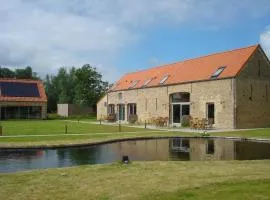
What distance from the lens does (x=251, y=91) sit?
31.0 meters

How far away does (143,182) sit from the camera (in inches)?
373

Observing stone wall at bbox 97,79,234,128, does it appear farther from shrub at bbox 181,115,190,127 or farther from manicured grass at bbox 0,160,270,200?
manicured grass at bbox 0,160,270,200

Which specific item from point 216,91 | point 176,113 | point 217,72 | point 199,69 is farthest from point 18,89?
point 216,91

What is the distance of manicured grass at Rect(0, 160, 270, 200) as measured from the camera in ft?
26.7

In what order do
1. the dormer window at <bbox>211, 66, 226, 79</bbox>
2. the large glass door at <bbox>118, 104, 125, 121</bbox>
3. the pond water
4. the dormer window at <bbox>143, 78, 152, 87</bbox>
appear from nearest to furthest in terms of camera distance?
the pond water, the dormer window at <bbox>211, 66, 226, 79</bbox>, the dormer window at <bbox>143, 78, 152, 87</bbox>, the large glass door at <bbox>118, 104, 125, 121</bbox>

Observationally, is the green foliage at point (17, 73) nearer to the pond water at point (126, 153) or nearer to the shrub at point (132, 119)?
the shrub at point (132, 119)

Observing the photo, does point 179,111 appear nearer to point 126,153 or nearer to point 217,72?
point 217,72

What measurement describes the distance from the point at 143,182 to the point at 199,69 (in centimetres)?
2756

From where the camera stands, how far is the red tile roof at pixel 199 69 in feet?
104

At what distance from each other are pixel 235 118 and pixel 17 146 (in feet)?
56.8

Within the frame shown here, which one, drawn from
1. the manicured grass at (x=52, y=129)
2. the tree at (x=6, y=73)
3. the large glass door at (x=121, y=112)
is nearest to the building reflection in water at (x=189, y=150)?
the manicured grass at (x=52, y=129)

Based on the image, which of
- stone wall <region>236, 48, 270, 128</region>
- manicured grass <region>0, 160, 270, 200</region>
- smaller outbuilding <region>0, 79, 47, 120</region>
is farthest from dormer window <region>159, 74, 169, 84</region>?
manicured grass <region>0, 160, 270, 200</region>

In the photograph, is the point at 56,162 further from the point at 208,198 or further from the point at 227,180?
the point at 208,198

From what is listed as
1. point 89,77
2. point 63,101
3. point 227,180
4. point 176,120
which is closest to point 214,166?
point 227,180
